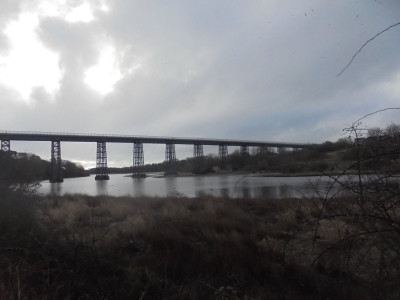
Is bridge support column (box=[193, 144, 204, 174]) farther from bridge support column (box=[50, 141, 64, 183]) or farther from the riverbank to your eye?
the riverbank

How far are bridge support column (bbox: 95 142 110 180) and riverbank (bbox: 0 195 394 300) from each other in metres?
63.3

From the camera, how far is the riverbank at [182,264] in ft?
11.0

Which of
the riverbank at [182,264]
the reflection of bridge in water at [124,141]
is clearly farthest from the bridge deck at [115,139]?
the riverbank at [182,264]

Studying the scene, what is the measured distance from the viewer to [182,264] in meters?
5.36

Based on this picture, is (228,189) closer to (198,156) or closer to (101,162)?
(101,162)

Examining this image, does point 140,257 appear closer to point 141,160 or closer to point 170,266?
point 170,266

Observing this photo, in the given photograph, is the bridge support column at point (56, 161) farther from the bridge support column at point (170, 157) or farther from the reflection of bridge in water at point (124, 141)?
the bridge support column at point (170, 157)

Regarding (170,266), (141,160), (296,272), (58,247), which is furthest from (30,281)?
(141,160)

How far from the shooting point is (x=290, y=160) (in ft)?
8.91

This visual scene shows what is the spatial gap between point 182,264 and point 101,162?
67.2 m

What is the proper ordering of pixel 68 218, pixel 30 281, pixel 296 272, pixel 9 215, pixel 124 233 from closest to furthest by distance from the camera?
pixel 30 281 < pixel 9 215 < pixel 296 272 < pixel 124 233 < pixel 68 218

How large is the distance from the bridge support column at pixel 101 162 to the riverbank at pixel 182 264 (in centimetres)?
6330

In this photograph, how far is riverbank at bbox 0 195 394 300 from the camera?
11.0ft

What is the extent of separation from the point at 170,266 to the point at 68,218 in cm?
589
